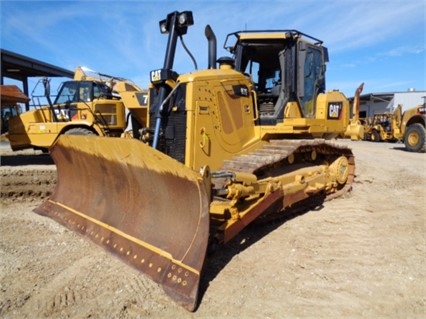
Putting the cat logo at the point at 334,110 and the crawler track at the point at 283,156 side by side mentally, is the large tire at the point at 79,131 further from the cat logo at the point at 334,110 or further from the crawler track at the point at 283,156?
the cat logo at the point at 334,110

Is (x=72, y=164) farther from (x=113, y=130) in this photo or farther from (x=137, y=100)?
(x=113, y=130)

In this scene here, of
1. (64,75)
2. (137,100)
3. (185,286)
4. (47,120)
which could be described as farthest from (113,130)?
(64,75)

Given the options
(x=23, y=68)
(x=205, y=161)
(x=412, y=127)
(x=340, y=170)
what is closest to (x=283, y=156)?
(x=205, y=161)

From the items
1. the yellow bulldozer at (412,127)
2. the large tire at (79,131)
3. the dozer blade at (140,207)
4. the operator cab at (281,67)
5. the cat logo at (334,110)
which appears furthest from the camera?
the yellow bulldozer at (412,127)

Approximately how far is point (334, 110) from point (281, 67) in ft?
4.26

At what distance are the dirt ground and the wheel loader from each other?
0.24 metres

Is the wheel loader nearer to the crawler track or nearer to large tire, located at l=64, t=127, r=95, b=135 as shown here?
the crawler track

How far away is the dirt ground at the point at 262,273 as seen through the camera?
2818 millimetres

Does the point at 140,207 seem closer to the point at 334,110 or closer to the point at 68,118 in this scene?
the point at 334,110

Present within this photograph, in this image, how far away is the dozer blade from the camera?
3.15m

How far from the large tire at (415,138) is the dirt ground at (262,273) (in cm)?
1016

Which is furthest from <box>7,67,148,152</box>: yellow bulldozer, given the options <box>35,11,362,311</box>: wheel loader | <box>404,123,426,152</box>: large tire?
<box>404,123,426,152</box>: large tire

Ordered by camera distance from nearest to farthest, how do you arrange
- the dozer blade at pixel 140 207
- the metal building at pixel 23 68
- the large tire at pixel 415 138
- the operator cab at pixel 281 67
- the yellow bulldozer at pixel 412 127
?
the dozer blade at pixel 140 207, the operator cab at pixel 281 67, the large tire at pixel 415 138, the yellow bulldozer at pixel 412 127, the metal building at pixel 23 68

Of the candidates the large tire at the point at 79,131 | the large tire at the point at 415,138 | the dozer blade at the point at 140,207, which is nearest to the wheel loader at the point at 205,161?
the dozer blade at the point at 140,207
